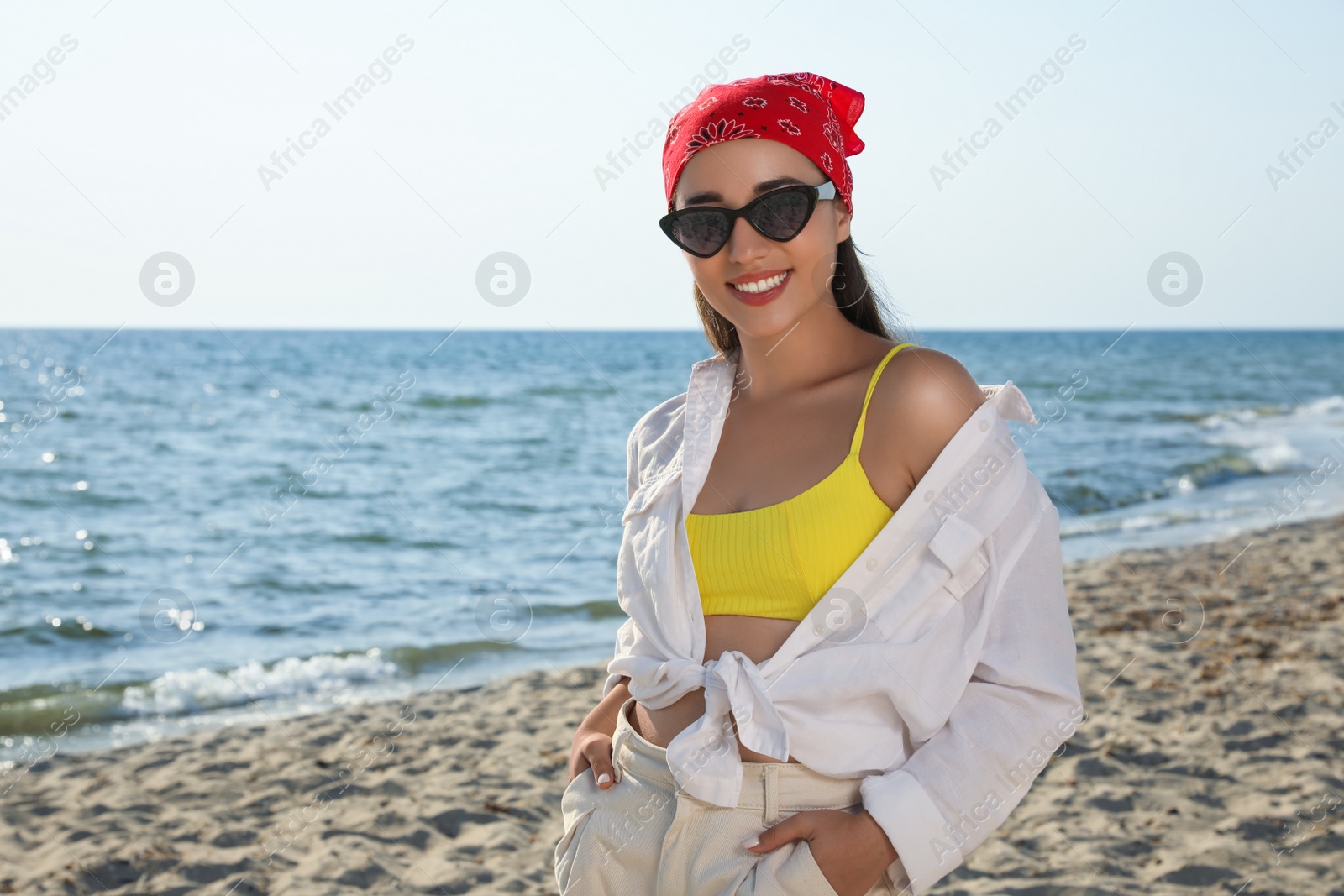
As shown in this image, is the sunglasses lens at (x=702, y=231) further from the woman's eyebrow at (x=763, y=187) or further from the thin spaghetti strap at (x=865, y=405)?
the thin spaghetti strap at (x=865, y=405)

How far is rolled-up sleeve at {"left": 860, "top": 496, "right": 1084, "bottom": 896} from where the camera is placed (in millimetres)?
1653

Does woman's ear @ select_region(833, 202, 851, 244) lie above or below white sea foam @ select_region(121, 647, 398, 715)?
above

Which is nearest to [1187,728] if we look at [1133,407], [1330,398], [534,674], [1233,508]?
[534,674]

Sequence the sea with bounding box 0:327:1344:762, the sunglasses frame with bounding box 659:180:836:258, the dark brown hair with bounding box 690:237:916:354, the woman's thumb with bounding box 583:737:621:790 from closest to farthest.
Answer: the sunglasses frame with bounding box 659:180:836:258 < the woman's thumb with bounding box 583:737:621:790 < the dark brown hair with bounding box 690:237:916:354 < the sea with bounding box 0:327:1344:762

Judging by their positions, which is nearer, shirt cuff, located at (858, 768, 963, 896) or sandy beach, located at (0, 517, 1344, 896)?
shirt cuff, located at (858, 768, 963, 896)

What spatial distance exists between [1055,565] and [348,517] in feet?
37.4

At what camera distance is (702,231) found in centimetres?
195

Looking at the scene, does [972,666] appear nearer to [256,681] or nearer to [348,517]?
[256,681]

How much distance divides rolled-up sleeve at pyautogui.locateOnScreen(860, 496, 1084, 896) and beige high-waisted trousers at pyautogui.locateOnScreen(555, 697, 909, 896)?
102mm

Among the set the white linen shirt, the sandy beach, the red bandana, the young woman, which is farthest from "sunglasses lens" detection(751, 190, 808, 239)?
the sandy beach

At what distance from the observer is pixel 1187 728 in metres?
4.96

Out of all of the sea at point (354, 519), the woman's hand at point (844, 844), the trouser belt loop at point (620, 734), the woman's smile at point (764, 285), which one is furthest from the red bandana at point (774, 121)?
the woman's hand at point (844, 844)

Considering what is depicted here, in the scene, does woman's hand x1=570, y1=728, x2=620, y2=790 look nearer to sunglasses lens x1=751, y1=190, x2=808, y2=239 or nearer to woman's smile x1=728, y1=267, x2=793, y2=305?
woman's smile x1=728, y1=267, x2=793, y2=305

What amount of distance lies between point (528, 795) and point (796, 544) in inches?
130
